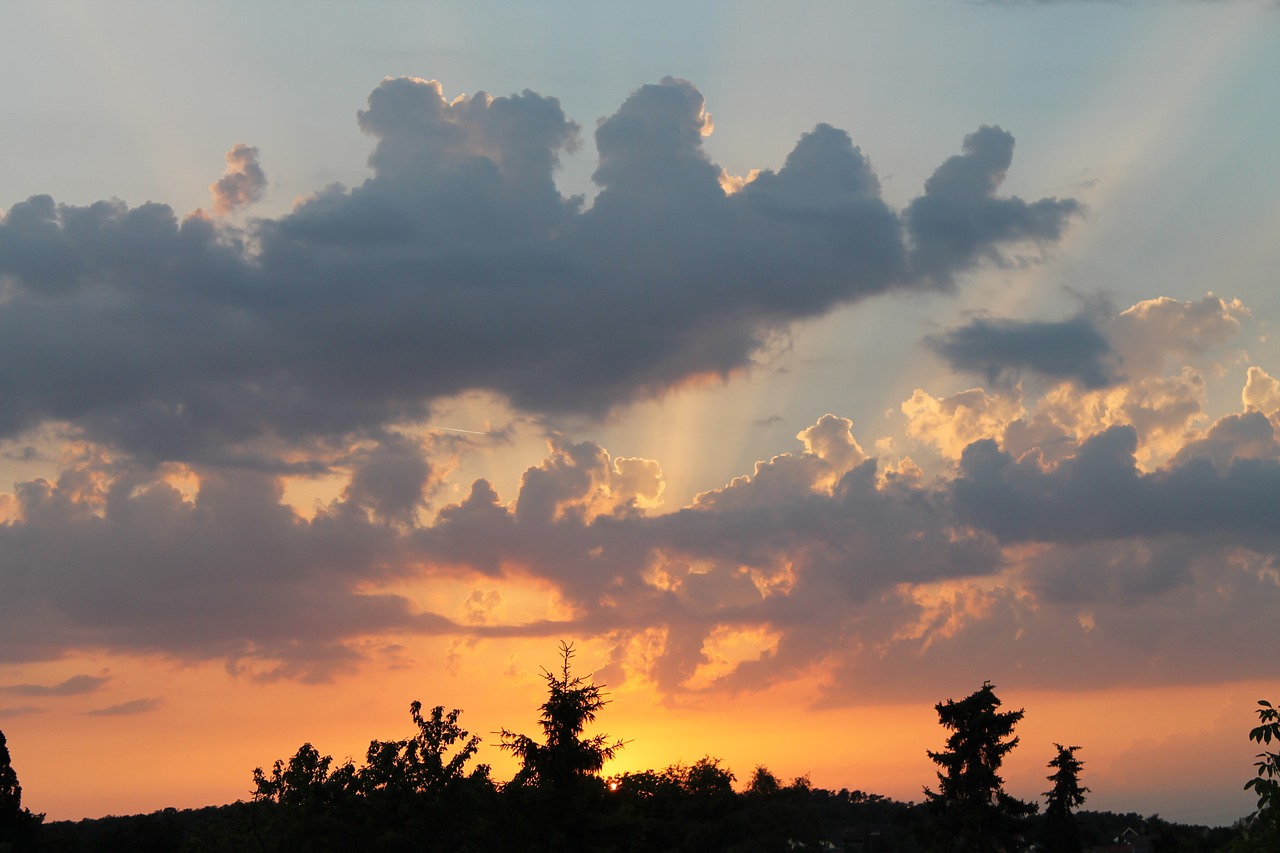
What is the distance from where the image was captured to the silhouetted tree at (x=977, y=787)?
76.6 m

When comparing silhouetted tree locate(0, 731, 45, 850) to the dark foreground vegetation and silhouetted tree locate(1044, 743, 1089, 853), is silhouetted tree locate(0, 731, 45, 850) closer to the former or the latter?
the dark foreground vegetation

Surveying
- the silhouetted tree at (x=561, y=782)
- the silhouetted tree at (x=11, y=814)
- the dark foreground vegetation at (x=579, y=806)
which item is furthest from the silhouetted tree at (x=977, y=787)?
the silhouetted tree at (x=11, y=814)

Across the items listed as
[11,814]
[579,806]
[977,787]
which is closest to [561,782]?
[579,806]

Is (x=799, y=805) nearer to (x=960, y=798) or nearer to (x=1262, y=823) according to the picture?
(x=960, y=798)

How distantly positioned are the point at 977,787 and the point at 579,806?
44.7 m

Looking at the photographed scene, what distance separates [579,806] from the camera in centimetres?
3959

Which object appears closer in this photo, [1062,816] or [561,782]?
[561,782]

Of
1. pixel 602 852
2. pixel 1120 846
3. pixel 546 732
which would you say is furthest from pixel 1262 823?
pixel 1120 846

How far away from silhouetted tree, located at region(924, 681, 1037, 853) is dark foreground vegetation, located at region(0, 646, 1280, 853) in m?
0.08

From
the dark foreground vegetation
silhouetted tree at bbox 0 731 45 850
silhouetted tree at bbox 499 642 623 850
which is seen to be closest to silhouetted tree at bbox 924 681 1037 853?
the dark foreground vegetation

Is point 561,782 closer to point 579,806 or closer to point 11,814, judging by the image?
point 579,806

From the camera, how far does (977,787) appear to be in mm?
76938

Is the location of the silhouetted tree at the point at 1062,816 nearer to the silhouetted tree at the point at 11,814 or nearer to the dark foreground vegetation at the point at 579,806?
the dark foreground vegetation at the point at 579,806

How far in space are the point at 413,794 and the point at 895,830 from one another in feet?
460
